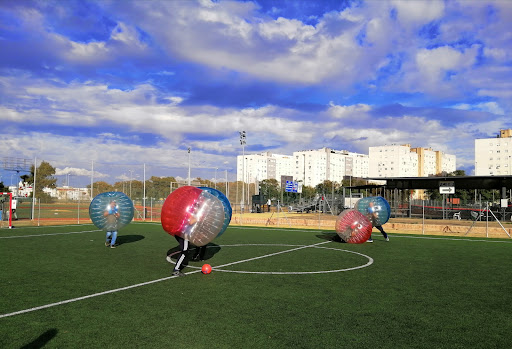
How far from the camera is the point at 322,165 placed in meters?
172

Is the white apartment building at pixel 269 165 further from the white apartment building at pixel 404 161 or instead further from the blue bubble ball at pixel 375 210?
the blue bubble ball at pixel 375 210

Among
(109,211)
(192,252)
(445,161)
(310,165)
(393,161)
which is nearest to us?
(192,252)

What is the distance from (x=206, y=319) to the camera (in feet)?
22.0

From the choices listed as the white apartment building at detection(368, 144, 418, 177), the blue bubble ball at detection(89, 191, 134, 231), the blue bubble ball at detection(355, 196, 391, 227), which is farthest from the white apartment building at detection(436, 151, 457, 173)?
the blue bubble ball at detection(89, 191, 134, 231)

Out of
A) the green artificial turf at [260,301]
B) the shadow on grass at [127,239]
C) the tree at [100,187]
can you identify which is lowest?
the shadow on grass at [127,239]

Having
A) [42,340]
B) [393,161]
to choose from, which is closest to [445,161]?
[393,161]

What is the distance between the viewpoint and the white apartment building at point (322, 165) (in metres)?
172

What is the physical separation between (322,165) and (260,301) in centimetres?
16691

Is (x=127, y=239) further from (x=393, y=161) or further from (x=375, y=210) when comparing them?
(x=393, y=161)

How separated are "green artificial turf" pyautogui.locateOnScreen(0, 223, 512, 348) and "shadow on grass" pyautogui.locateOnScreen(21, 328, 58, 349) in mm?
26

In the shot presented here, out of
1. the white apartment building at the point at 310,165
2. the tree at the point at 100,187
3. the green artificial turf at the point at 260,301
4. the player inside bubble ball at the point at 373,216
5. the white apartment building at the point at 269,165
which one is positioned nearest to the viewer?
the green artificial turf at the point at 260,301

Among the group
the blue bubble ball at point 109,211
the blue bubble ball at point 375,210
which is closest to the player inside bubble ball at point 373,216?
the blue bubble ball at point 375,210

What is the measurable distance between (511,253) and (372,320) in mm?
11793

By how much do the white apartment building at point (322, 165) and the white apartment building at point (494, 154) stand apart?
2184 inches
